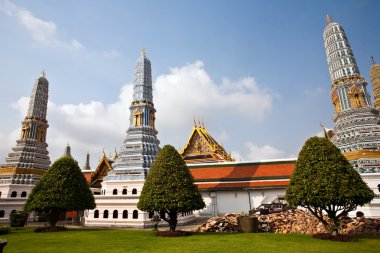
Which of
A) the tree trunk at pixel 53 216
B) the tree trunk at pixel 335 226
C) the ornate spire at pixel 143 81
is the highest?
the ornate spire at pixel 143 81

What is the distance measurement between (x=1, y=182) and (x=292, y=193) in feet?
Answer: 110

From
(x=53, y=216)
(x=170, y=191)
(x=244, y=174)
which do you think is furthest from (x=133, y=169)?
(x=244, y=174)

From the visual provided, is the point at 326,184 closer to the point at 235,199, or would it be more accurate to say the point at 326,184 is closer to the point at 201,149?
the point at 235,199

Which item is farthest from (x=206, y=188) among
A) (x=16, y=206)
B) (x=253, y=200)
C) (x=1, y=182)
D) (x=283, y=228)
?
(x=1, y=182)

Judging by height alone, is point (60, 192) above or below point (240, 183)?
below

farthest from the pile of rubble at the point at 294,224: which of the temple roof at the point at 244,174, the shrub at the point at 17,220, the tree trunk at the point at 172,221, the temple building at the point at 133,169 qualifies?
the shrub at the point at 17,220

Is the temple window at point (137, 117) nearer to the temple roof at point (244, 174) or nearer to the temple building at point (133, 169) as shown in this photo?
the temple building at point (133, 169)

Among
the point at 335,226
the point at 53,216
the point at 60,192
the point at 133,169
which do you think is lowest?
the point at 335,226

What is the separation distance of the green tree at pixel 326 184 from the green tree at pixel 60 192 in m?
16.1

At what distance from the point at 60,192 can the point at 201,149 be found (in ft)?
79.6

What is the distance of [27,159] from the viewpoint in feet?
108

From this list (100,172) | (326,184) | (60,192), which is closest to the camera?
(326,184)

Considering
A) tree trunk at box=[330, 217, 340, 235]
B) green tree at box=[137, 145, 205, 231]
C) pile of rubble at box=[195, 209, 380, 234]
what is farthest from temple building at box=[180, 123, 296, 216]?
green tree at box=[137, 145, 205, 231]

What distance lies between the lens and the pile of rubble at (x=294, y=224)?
50.1 feet
